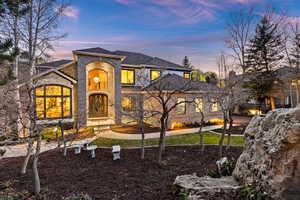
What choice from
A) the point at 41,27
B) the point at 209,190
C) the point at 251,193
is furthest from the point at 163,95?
the point at 41,27

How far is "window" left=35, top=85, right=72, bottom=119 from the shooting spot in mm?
13305

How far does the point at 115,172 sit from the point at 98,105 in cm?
1181

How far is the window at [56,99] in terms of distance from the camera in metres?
13.3

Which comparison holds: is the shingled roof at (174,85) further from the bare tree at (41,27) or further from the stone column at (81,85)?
the bare tree at (41,27)

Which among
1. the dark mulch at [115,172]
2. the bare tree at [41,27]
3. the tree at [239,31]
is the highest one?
the tree at [239,31]

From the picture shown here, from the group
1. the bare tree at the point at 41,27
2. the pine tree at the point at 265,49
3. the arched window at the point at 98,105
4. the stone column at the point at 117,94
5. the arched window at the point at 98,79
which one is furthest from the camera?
the pine tree at the point at 265,49

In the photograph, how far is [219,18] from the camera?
17.3 m

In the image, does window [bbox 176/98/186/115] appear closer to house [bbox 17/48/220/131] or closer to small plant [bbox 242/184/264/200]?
house [bbox 17/48/220/131]

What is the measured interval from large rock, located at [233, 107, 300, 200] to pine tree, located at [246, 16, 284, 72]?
21.1 metres

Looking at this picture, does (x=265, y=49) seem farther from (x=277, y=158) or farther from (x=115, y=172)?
(x=115, y=172)

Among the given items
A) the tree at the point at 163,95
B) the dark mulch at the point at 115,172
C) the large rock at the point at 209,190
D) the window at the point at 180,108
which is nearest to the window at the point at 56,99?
the dark mulch at the point at 115,172

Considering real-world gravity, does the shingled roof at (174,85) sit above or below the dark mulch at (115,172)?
above

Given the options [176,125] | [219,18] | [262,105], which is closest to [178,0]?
[219,18]

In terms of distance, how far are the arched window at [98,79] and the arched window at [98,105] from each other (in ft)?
3.24
